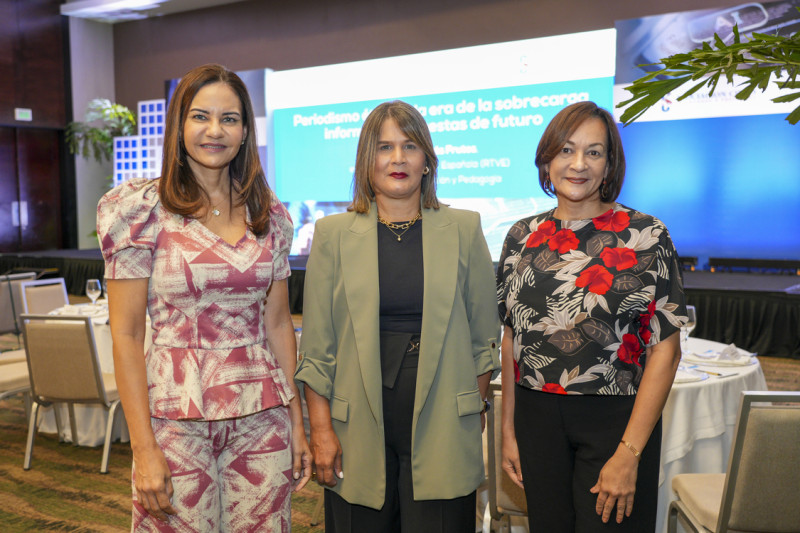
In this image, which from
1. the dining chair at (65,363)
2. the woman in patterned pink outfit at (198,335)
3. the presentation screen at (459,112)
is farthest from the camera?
the presentation screen at (459,112)

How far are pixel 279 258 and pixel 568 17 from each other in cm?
804

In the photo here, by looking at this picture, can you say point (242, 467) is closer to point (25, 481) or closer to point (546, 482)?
point (546, 482)

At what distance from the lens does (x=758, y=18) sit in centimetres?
690

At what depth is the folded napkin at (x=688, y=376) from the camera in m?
2.76

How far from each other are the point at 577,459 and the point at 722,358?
1.82 m

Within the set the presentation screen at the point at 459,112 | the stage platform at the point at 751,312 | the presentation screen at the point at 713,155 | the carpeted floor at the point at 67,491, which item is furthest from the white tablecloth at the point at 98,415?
the presentation screen at the point at 713,155

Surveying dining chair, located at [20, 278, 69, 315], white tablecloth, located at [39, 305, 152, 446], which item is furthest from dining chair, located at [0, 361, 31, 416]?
dining chair, located at [20, 278, 69, 315]

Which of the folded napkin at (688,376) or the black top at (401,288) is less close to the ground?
the black top at (401,288)

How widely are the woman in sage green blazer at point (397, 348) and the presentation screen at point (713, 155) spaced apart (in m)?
5.99

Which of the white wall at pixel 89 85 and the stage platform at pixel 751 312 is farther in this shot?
the white wall at pixel 89 85

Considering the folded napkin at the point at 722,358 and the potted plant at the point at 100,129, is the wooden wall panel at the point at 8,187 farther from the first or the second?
the folded napkin at the point at 722,358

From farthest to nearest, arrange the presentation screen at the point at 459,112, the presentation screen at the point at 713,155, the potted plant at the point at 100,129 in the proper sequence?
the potted plant at the point at 100,129
the presentation screen at the point at 459,112
the presentation screen at the point at 713,155

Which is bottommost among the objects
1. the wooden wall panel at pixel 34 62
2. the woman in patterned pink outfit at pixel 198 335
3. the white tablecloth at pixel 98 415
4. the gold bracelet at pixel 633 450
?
the white tablecloth at pixel 98 415

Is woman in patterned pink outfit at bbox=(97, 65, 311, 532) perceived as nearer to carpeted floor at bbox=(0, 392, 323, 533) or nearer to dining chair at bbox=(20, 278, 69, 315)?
carpeted floor at bbox=(0, 392, 323, 533)
